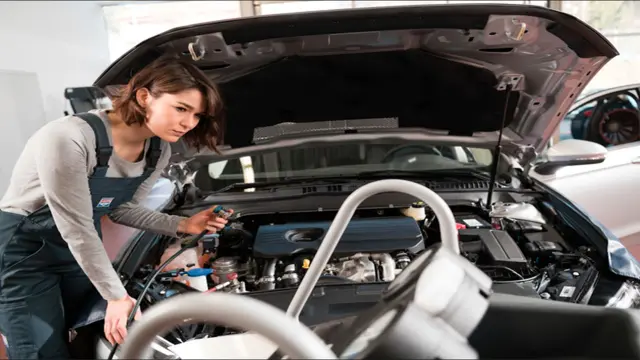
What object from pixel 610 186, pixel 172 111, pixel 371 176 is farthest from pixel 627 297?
pixel 610 186

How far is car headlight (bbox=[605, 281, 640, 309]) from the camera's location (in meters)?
1.24

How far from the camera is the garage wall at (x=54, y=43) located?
3.04m

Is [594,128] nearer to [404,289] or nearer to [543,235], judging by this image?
[543,235]

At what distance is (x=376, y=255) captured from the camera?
151 cm

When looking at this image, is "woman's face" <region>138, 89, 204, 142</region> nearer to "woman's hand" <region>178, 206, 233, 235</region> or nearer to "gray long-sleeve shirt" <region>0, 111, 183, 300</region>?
"gray long-sleeve shirt" <region>0, 111, 183, 300</region>

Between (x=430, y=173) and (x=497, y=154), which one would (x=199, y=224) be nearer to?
(x=430, y=173)

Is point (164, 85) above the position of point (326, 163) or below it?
above

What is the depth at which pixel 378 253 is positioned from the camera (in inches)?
59.4

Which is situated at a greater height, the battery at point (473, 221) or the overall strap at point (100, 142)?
the overall strap at point (100, 142)

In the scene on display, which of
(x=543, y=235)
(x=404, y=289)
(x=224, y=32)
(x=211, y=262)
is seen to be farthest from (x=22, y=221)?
(x=543, y=235)

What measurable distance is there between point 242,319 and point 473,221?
1.48m

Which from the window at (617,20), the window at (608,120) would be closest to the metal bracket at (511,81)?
the window at (608,120)

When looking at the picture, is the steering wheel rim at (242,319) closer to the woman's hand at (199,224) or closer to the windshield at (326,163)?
the woman's hand at (199,224)

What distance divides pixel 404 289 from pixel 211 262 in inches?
42.6
